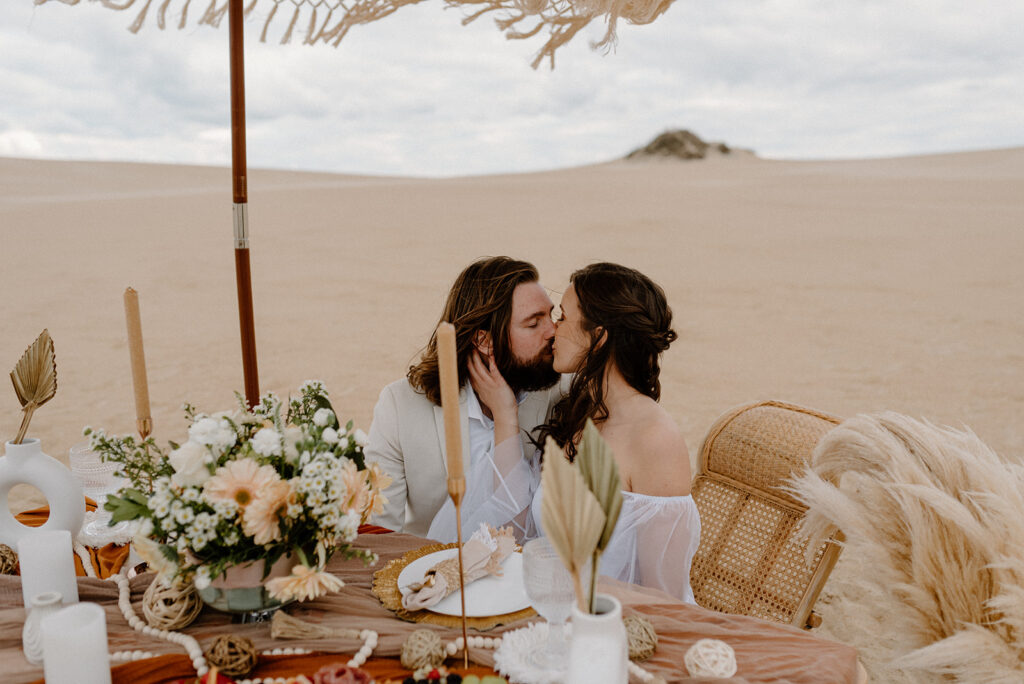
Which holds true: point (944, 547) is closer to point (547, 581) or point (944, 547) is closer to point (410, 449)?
point (547, 581)

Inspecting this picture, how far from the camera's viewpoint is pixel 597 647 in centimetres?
101

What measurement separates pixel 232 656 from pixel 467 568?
1.72 ft

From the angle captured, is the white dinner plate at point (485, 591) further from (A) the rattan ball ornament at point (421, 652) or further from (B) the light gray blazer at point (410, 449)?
(B) the light gray blazer at point (410, 449)

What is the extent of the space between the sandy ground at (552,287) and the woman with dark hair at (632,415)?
852 mm

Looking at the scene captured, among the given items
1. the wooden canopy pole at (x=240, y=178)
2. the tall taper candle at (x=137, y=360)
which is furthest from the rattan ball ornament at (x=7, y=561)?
the wooden canopy pole at (x=240, y=178)

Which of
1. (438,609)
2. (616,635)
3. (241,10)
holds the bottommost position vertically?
(438,609)

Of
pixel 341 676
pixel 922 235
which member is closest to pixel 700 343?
pixel 341 676

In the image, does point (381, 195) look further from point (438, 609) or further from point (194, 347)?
point (438, 609)

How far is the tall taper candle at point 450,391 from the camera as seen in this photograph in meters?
1.18

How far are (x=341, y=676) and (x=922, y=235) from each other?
18.6 meters

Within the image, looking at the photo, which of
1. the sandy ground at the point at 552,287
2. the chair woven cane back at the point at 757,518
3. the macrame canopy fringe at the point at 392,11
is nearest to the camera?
the macrame canopy fringe at the point at 392,11

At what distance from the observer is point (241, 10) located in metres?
2.59

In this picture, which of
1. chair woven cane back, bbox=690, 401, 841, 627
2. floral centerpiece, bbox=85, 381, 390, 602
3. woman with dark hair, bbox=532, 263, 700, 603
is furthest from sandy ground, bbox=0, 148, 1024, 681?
floral centerpiece, bbox=85, 381, 390, 602

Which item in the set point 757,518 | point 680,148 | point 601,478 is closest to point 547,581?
point 601,478
